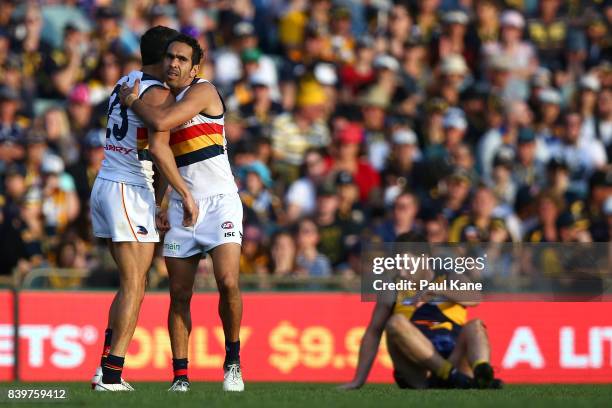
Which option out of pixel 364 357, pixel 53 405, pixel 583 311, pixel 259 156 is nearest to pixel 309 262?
pixel 259 156

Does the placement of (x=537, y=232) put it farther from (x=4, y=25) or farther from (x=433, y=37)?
(x=4, y=25)

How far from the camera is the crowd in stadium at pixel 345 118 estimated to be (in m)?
16.6

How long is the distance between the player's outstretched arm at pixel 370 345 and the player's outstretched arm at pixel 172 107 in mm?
2538

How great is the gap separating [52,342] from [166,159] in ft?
18.3

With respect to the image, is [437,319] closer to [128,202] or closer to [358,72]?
[128,202]

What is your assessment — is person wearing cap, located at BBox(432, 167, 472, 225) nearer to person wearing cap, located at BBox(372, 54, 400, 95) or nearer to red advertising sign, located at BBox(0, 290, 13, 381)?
person wearing cap, located at BBox(372, 54, 400, 95)

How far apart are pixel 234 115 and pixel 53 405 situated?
950 centimetres

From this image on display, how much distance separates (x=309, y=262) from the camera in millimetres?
16469

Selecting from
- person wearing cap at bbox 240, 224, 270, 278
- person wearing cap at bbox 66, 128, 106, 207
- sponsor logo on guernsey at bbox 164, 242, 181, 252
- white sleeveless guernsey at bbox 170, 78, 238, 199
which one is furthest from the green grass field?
person wearing cap at bbox 66, 128, 106, 207

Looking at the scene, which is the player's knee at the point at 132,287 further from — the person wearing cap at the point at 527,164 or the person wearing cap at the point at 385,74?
the person wearing cap at the point at 385,74

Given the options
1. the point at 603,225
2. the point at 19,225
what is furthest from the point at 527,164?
the point at 19,225

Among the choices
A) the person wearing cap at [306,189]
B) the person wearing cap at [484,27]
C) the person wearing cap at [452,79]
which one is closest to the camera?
the person wearing cap at [306,189]

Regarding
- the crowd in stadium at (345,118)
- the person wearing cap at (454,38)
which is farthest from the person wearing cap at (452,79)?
the person wearing cap at (454,38)

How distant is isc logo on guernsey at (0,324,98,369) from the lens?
1506cm
